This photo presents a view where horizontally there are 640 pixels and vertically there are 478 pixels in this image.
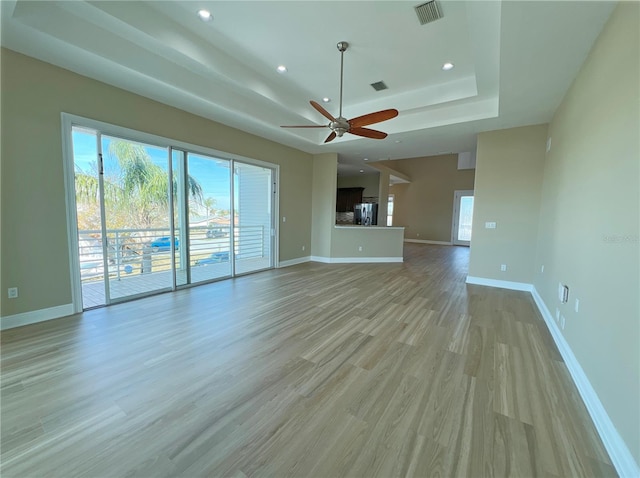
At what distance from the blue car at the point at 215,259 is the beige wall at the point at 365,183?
7252mm

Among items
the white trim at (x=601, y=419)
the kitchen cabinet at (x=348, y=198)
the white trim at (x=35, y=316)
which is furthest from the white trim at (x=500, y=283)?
the kitchen cabinet at (x=348, y=198)

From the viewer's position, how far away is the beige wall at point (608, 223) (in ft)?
4.70

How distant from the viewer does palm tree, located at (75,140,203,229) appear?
10.9 feet

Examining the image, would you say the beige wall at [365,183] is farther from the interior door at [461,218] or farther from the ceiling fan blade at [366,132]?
the ceiling fan blade at [366,132]

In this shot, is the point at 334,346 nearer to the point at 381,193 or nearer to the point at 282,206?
the point at 282,206

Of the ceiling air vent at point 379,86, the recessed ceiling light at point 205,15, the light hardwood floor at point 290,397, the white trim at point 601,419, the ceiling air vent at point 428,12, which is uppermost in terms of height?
the ceiling air vent at point 379,86

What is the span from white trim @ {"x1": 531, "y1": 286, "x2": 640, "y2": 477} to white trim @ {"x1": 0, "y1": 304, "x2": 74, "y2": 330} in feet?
16.3

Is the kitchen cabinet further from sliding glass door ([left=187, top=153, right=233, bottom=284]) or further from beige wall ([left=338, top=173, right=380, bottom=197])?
sliding glass door ([left=187, top=153, right=233, bottom=284])

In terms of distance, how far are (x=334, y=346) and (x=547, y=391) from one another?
170cm

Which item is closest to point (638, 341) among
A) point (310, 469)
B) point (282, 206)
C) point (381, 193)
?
point (310, 469)

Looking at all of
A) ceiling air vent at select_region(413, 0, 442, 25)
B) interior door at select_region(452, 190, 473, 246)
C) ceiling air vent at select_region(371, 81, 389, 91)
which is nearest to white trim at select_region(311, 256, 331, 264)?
ceiling air vent at select_region(371, 81, 389, 91)

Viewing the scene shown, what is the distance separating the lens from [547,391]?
6.44ft

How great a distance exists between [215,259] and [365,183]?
26.3 feet

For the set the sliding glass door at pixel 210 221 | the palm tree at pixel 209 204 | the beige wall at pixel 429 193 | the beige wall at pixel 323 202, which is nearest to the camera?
the sliding glass door at pixel 210 221
